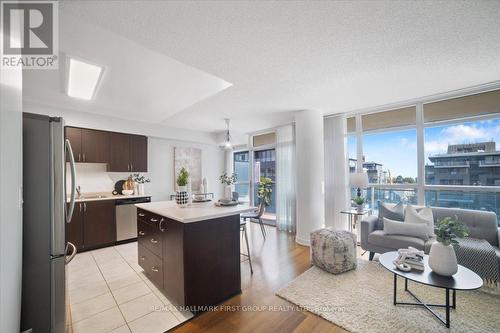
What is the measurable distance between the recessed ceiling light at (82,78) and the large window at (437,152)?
15.0 feet

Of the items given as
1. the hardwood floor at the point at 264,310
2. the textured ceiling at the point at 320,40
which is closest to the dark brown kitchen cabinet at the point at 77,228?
the hardwood floor at the point at 264,310

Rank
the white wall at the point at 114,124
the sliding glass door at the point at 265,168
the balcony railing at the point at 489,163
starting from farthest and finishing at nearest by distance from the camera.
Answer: the sliding glass door at the point at 265,168 → the white wall at the point at 114,124 → the balcony railing at the point at 489,163

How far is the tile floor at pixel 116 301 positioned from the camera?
72.0 inches

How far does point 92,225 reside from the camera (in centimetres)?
368

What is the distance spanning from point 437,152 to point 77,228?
6.42 m

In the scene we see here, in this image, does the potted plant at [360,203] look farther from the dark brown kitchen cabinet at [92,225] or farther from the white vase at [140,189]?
the dark brown kitchen cabinet at [92,225]

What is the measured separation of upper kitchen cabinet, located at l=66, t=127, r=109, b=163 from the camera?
3721 millimetres

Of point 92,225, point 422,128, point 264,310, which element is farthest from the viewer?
point 92,225

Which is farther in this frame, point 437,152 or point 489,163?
point 437,152

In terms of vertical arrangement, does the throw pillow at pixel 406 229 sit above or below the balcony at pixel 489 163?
below

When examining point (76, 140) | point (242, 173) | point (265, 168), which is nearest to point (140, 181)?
point (76, 140)

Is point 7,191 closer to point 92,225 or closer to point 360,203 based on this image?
point 92,225

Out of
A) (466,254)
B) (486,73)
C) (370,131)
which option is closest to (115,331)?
(466,254)

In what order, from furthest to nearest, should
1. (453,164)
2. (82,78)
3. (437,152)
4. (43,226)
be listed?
1. (437,152)
2. (453,164)
3. (82,78)
4. (43,226)
